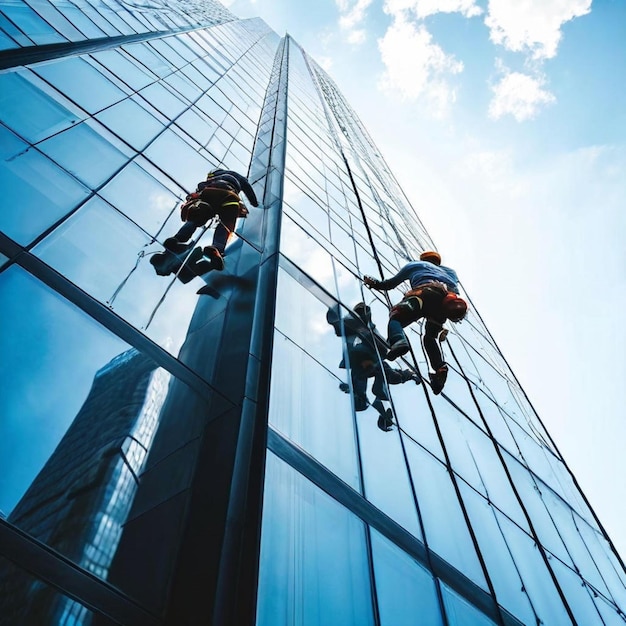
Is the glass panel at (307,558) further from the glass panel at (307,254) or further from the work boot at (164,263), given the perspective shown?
the glass panel at (307,254)

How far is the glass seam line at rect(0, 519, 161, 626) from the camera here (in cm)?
245

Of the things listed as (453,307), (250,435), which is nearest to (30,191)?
(250,435)

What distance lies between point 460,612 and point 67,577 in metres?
3.92

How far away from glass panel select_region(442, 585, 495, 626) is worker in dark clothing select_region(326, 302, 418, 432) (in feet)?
6.21

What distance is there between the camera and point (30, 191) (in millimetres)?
4570

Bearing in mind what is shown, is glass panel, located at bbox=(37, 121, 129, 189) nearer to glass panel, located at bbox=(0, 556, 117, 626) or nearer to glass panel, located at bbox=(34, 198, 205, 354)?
glass panel, located at bbox=(34, 198, 205, 354)

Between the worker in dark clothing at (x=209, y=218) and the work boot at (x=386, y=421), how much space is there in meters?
2.75

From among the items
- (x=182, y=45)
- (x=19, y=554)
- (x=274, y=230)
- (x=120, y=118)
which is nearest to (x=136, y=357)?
(x=19, y=554)

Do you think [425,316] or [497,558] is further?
Answer: [425,316]

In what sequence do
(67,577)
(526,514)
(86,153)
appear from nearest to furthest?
(67,577) → (86,153) → (526,514)

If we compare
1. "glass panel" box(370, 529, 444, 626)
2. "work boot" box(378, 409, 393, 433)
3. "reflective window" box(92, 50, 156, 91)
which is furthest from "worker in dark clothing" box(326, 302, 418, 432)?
"reflective window" box(92, 50, 156, 91)

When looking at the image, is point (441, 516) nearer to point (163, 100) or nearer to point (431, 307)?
point (431, 307)

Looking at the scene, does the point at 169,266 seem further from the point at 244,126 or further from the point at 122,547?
the point at 244,126

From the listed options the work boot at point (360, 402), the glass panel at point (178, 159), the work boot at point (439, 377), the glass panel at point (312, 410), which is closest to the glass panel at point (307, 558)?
the glass panel at point (312, 410)
